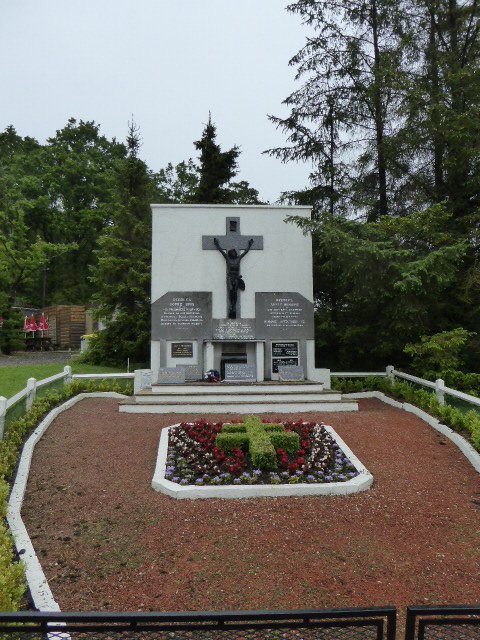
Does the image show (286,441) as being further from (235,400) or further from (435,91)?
(435,91)

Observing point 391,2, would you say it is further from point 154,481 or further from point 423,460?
point 154,481

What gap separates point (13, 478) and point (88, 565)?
2.43 meters

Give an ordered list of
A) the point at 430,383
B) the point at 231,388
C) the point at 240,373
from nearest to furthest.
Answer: the point at 430,383 → the point at 231,388 → the point at 240,373

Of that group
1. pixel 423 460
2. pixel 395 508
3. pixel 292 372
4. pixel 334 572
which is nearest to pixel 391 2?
pixel 292 372

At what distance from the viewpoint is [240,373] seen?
13156mm

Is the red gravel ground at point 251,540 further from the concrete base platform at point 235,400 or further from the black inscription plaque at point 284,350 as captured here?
the black inscription plaque at point 284,350

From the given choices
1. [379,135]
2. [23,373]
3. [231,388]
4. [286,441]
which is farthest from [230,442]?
[379,135]

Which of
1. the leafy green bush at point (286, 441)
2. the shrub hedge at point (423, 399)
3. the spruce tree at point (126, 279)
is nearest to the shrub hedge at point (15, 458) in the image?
the leafy green bush at point (286, 441)

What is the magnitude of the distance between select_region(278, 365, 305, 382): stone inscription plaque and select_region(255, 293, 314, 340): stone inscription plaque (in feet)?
3.24

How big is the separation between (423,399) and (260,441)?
5.04 metres

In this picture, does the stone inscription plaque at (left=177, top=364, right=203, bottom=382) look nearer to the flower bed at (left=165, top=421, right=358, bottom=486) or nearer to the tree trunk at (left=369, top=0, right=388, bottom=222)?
the flower bed at (left=165, top=421, right=358, bottom=486)

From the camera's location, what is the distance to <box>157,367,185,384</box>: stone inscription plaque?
12.8 metres

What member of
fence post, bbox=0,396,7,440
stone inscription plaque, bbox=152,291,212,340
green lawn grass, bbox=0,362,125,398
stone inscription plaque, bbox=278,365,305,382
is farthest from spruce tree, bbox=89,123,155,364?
fence post, bbox=0,396,7,440

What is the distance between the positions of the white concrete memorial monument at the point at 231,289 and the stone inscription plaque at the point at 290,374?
0.31 metres
